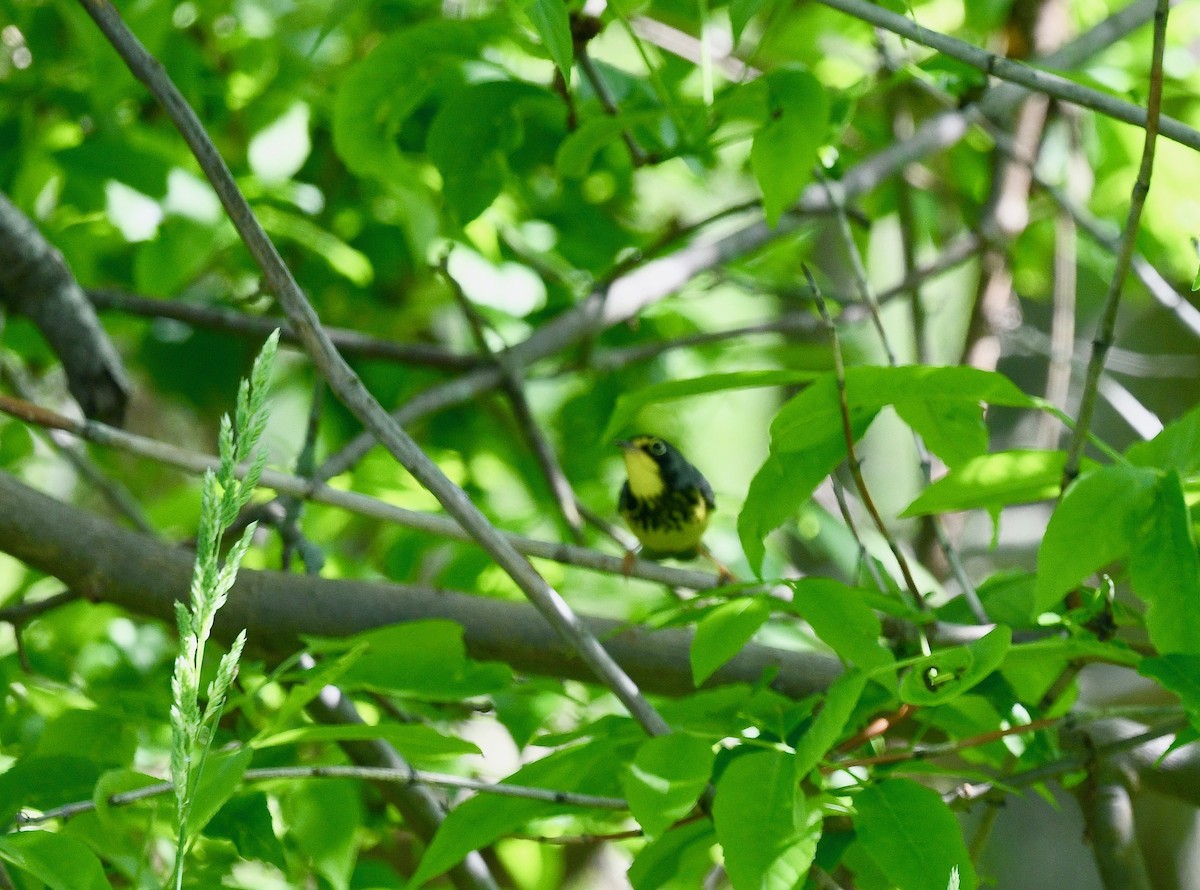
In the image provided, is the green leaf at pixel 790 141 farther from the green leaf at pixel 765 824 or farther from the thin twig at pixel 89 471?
the thin twig at pixel 89 471

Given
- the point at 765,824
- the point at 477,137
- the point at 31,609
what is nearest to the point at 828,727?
the point at 765,824

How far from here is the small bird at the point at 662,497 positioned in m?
4.21


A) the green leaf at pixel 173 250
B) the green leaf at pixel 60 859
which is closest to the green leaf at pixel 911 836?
the green leaf at pixel 60 859

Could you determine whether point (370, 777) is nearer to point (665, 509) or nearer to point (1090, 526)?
point (1090, 526)

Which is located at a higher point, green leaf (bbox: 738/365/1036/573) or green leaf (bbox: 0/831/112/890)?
green leaf (bbox: 738/365/1036/573)

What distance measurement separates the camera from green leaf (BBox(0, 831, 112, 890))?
134cm

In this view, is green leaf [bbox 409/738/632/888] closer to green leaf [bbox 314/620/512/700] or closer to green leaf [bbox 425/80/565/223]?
green leaf [bbox 314/620/512/700]

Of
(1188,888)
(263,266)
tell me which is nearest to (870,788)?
(263,266)

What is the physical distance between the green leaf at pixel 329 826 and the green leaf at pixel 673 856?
0.55 m

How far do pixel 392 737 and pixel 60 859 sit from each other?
435 millimetres

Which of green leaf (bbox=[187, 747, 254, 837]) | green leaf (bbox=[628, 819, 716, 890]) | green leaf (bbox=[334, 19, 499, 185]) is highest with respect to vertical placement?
green leaf (bbox=[334, 19, 499, 185])

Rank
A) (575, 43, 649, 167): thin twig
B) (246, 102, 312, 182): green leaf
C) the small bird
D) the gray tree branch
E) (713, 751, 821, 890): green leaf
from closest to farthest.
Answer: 1. (713, 751, 821, 890): green leaf
2. (575, 43, 649, 167): thin twig
3. the gray tree branch
4. (246, 102, 312, 182): green leaf
5. the small bird

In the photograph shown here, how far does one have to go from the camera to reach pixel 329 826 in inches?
82.3

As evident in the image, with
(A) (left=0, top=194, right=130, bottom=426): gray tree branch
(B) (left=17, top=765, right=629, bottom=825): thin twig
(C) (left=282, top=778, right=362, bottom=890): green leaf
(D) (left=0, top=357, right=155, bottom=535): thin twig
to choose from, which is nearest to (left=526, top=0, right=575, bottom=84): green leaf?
Result: (B) (left=17, top=765, right=629, bottom=825): thin twig
